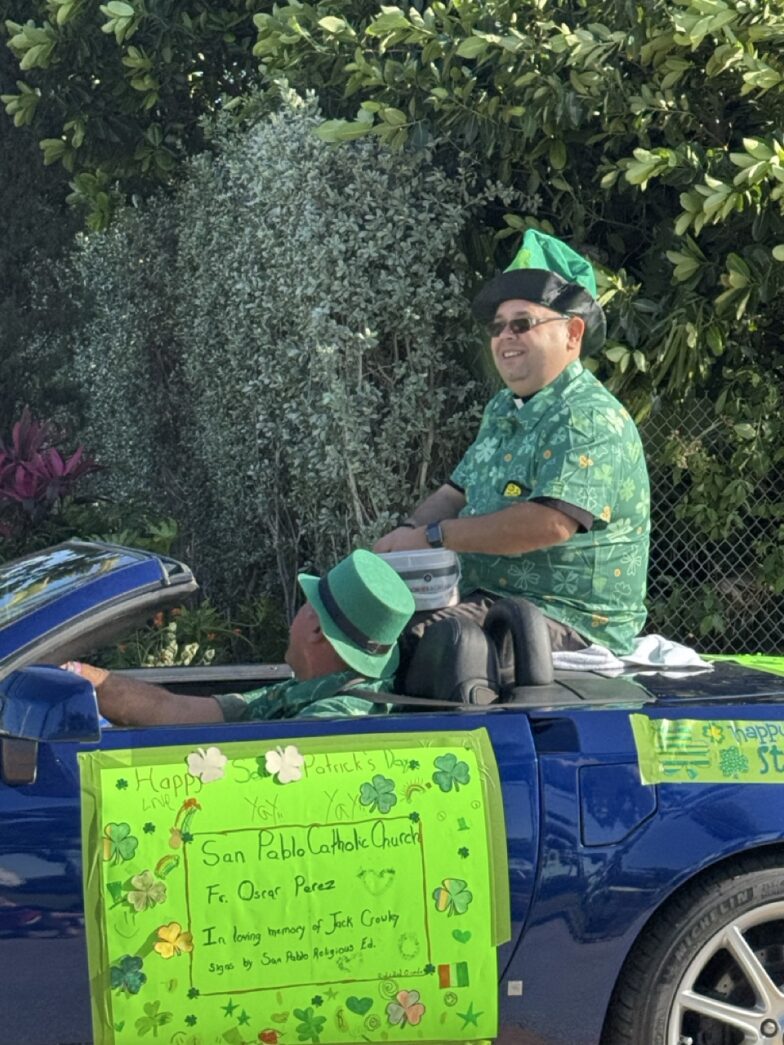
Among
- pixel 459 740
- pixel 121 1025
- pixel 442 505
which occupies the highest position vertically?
pixel 442 505

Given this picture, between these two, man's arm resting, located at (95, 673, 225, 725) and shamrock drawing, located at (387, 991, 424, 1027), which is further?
man's arm resting, located at (95, 673, 225, 725)

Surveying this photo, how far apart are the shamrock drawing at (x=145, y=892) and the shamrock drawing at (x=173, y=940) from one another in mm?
53

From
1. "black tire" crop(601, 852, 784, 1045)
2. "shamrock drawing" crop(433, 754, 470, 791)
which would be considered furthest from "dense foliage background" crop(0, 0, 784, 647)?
"shamrock drawing" crop(433, 754, 470, 791)

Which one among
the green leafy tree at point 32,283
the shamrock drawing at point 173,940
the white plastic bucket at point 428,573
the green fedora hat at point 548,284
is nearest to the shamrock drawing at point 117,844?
the shamrock drawing at point 173,940

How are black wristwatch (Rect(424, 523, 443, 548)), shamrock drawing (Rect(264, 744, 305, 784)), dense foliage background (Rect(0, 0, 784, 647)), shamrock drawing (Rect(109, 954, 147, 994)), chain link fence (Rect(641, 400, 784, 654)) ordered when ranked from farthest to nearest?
chain link fence (Rect(641, 400, 784, 654)) → dense foliage background (Rect(0, 0, 784, 647)) → black wristwatch (Rect(424, 523, 443, 548)) → shamrock drawing (Rect(264, 744, 305, 784)) → shamrock drawing (Rect(109, 954, 147, 994))

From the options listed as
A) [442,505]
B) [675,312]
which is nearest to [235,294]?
[675,312]

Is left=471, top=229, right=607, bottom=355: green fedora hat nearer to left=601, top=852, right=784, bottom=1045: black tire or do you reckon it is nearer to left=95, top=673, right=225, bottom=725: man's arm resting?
left=95, top=673, right=225, bottom=725: man's arm resting

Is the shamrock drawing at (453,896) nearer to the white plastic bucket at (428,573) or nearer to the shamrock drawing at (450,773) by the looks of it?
the shamrock drawing at (450,773)

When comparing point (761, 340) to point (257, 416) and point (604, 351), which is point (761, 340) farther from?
point (257, 416)

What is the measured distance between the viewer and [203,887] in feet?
9.64

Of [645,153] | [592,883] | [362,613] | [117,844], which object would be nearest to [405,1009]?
[592,883]

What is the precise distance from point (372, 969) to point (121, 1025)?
497 millimetres

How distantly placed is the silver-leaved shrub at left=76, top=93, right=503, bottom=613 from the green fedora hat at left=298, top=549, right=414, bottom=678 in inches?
145

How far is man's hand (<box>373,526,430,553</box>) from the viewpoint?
4.26 m
